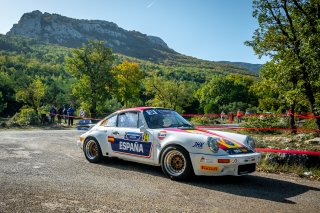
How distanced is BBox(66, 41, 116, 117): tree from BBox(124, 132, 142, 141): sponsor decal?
3278 centimetres

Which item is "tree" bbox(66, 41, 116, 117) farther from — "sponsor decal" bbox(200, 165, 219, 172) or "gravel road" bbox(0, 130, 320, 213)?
"sponsor decal" bbox(200, 165, 219, 172)

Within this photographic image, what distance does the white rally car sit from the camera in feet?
20.8

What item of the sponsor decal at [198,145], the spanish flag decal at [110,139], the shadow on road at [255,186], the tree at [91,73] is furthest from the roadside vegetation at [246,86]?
the spanish flag decal at [110,139]

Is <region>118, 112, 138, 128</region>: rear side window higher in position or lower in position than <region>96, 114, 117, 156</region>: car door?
higher

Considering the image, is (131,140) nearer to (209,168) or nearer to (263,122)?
(209,168)

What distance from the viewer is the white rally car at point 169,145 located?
250 inches

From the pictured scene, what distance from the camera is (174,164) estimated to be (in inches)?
268

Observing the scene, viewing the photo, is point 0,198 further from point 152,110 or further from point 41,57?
point 41,57

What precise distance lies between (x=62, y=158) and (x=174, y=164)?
3.70 metres

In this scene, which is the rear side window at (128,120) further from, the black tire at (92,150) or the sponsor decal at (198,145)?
the sponsor decal at (198,145)

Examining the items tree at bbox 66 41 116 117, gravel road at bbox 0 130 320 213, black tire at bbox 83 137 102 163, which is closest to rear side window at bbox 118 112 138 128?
black tire at bbox 83 137 102 163

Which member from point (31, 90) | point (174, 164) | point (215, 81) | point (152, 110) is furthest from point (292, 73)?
point (215, 81)

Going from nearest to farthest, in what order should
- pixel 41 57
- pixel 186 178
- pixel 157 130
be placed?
1. pixel 186 178
2. pixel 157 130
3. pixel 41 57

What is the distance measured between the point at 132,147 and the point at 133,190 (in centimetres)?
185
